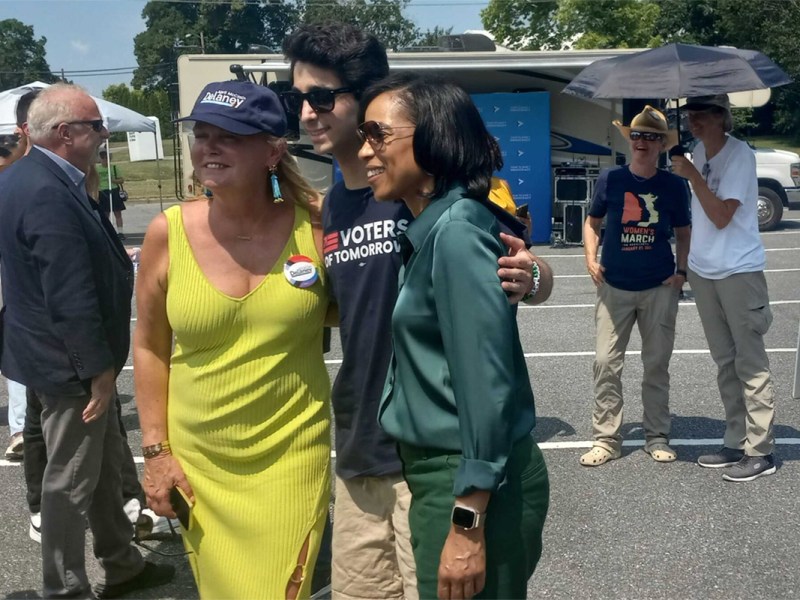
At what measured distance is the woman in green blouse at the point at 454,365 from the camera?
2002 millimetres

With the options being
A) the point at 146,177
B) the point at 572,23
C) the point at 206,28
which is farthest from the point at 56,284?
the point at 206,28

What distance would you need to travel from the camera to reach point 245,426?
8.87 feet

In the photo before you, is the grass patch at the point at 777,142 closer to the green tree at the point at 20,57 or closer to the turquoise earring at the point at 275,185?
the green tree at the point at 20,57

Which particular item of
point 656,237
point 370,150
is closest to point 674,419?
point 656,237

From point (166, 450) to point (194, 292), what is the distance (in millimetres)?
477

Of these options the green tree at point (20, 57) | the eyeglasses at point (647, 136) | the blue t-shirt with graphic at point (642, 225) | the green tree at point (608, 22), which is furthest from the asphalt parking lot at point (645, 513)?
the green tree at point (20, 57)

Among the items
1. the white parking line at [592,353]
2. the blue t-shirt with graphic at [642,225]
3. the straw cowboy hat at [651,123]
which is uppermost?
the straw cowboy hat at [651,123]

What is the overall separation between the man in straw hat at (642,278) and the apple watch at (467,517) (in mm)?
3720

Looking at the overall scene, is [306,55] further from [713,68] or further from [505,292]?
[713,68]

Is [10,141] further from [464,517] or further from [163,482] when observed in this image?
[464,517]

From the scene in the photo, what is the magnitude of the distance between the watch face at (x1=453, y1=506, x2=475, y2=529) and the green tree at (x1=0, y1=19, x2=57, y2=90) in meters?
56.4

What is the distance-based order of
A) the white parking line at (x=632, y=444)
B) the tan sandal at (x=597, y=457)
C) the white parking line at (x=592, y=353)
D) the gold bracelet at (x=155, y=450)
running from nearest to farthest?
1. the gold bracelet at (x=155, y=450)
2. the tan sandal at (x=597, y=457)
3. the white parking line at (x=632, y=444)
4. the white parking line at (x=592, y=353)

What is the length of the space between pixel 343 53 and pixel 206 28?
54685mm

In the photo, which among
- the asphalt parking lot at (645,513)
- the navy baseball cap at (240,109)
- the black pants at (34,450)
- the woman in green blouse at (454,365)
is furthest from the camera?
the black pants at (34,450)
